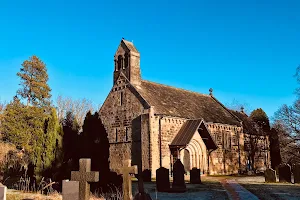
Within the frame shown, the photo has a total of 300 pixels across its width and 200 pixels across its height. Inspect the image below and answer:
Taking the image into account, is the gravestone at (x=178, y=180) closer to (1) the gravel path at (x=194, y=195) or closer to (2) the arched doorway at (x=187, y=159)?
(1) the gravel path at (x=194, y=195)

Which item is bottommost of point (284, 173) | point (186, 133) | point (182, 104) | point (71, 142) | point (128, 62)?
point (284, 173)

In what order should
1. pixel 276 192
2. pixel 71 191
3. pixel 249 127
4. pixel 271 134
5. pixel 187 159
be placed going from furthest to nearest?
1. pixel 271 134
2. pixel 249 127
3. pixel 187 159
4. pixel 276 192
5. pixel 71 191

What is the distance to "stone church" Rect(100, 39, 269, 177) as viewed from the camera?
1099 inches

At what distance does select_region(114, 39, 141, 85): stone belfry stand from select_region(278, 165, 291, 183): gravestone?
16.2m

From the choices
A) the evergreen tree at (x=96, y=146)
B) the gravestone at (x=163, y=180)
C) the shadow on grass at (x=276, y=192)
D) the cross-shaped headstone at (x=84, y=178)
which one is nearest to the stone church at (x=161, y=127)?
the gravestone at (x=163, y=180)

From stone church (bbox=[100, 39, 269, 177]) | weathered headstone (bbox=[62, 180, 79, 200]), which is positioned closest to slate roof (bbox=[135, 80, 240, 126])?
stone church (bbox=[100, 39, 269, 177])

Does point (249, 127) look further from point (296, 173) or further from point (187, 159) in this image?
point (296, 173)

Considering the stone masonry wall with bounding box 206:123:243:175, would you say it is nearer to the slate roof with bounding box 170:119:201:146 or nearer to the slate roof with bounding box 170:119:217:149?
the slate roof with bounding box 170:119:217:149

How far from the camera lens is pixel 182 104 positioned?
33.1 meters

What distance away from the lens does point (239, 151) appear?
3597 cm

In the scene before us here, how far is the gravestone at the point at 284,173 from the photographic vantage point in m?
21.3

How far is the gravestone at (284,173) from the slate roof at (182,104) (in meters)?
11.2

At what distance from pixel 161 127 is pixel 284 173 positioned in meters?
11.3

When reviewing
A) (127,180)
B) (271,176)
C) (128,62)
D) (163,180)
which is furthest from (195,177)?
(128,62)
